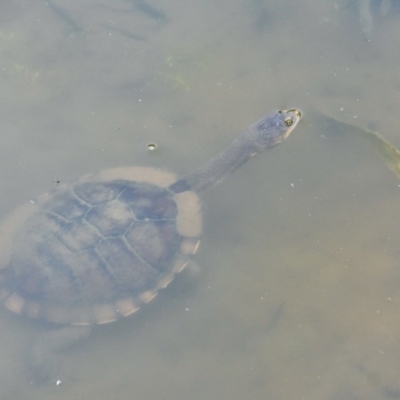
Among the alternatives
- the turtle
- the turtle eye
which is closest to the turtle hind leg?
the turtle

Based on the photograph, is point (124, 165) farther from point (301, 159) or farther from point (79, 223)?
point (301, 159)

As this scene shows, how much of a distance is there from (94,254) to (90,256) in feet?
0.10

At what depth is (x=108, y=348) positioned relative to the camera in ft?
12.3

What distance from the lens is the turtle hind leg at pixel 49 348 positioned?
3.60 m

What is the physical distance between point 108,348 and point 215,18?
3.20 meters

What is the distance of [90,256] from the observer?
361cm

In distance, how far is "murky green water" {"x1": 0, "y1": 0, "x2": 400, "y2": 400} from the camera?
353 cm

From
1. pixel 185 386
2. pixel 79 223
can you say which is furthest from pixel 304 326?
pixel 79 223

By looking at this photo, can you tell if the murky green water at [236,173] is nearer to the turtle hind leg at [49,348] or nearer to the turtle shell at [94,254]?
the turtle hind leg at [49,348]

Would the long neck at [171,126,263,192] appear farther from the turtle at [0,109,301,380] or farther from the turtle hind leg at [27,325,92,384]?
the turtle hind leg at [27,325,92,384]

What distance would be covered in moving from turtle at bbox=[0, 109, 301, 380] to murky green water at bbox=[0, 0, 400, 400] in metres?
0.18

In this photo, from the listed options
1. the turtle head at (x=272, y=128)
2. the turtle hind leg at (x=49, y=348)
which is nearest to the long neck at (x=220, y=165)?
the turtle head at (x=272, y=128)

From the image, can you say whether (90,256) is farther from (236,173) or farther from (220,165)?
(236,173)

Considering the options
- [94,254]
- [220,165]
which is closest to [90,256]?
[94,254]
